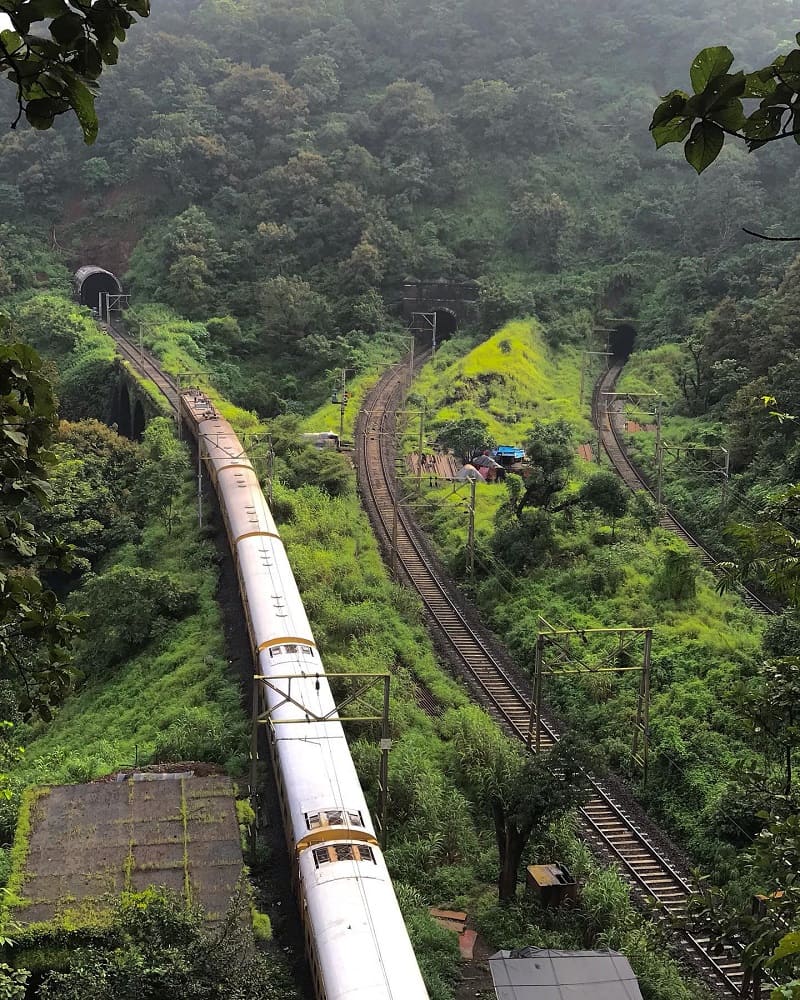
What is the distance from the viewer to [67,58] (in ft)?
12.8

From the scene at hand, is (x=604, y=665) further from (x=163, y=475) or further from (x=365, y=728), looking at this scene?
(x=163, y=475)

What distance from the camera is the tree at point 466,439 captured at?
139ft

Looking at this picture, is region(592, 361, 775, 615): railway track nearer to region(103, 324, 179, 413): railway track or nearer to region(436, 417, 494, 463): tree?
region(436, 417, 494, 463): tree

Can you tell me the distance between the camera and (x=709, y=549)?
35.6 meters

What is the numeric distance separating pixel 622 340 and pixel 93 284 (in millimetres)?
34645

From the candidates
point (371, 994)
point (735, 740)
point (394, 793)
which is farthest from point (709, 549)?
point (371, 994)

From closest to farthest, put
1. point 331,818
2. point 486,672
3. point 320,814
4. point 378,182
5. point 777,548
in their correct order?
point 777,548 → point 331,818 → point 320,814 → point 486,672 → point 378,182

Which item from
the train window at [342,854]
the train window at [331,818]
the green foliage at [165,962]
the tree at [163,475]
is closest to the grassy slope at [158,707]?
the tree at [163,475]

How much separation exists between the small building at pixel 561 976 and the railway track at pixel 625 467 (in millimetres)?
13912

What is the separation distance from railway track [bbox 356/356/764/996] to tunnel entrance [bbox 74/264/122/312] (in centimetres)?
2286

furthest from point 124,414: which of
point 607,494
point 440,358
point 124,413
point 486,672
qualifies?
point 486,672

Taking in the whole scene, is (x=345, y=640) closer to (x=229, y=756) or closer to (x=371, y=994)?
(x=229, y=756)

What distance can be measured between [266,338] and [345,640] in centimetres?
3339

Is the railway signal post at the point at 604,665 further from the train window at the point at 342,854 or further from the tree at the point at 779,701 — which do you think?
the tree at the point at 779,701
